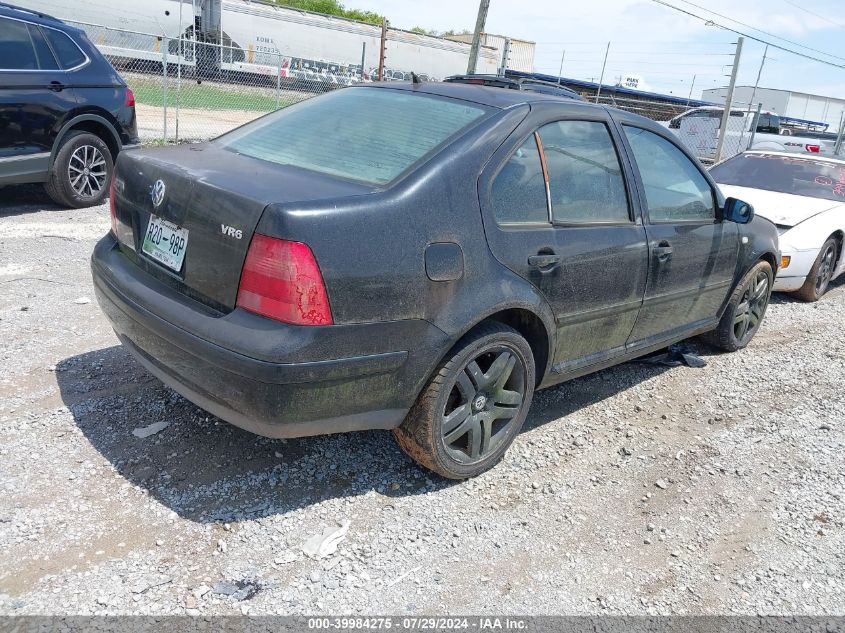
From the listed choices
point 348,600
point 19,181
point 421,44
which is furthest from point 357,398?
point 421,44

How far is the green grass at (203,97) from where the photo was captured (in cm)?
A: 2006

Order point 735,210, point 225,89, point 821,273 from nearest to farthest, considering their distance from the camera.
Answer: point 735,210
point 821,273
point 225,89

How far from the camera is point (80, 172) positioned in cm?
721

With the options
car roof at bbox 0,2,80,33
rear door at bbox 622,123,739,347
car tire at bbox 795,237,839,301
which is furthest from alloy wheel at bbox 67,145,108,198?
car tire at bbox 795,237,839,301

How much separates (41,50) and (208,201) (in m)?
5.46

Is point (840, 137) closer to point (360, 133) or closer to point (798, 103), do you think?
point (360, 133)

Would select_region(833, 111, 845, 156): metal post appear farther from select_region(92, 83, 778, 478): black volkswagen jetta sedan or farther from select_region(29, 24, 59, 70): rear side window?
select_region(29, 24, 59, 70): rear side window

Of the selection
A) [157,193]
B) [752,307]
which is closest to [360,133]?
[157,193]

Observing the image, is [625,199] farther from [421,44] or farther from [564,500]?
[421,44]

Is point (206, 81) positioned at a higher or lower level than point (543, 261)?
lower

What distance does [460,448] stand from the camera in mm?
3195

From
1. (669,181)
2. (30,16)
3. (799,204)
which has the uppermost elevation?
(30,16)

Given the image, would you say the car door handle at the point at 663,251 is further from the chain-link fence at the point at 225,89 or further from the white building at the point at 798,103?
the white building at the point at 798,103

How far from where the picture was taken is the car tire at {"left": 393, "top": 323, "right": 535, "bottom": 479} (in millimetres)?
2914
